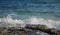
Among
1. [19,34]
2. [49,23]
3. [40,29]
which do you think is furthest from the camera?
[49,23]

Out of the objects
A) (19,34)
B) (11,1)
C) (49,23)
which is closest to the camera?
(19,34)

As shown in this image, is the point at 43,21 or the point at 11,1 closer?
the point at 43,21

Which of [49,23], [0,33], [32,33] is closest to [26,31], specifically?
[32,33]

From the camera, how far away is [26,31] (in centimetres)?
858

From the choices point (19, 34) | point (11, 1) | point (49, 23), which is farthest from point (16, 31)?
point (11, 1)

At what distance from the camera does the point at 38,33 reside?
838 centimetres

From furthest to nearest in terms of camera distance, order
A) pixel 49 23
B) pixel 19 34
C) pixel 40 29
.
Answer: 1. pixel 49 23
2. pixel 40 29
3. pixel 19 34

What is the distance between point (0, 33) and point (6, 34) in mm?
311

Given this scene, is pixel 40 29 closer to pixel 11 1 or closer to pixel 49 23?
pixel 49 23

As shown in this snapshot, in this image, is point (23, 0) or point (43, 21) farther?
point (23, 0)

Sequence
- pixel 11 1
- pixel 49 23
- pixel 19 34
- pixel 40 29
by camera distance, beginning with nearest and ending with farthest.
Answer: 1. pixel 19 34
2. pixel 40 29
3. pixel 49 23
4. pixel 11 1

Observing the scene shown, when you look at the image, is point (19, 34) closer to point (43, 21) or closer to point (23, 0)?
point (43, 21)

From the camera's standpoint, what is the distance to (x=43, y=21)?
12.8 m

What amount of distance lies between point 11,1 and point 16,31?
14.1 m
